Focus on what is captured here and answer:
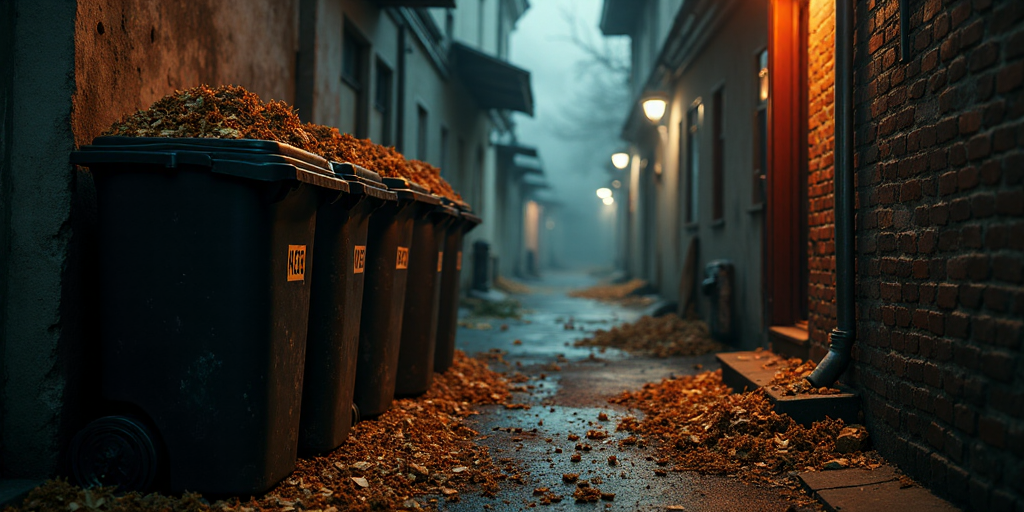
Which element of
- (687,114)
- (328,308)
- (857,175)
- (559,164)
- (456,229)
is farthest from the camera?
(559,164)

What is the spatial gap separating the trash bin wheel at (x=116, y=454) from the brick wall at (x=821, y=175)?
359 cm

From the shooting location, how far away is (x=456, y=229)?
21.1 feet

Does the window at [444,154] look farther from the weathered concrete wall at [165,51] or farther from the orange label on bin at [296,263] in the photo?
the orange label on bin at [296,263]

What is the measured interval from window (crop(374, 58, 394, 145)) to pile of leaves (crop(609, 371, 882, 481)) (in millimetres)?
6552

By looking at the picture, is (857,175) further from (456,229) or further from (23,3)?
(23,3)

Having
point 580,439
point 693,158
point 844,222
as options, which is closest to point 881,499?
point 844,222

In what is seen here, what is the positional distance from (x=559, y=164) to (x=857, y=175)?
89.6 meters

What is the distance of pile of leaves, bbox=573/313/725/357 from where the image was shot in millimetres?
8305

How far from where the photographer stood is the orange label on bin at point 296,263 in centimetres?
330

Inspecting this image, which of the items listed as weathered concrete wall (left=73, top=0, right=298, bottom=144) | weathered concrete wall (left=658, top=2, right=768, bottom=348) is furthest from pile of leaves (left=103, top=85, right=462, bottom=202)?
weathered concrete wall (left=658, top=2, right=768, bottom=348)

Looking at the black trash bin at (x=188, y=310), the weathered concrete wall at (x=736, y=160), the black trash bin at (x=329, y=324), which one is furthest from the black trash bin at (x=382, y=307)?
the weathered concrete wall at (x=736, y=160)

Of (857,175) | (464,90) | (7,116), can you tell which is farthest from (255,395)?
(464,90)

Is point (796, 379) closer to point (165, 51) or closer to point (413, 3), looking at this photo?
point (165, 51)

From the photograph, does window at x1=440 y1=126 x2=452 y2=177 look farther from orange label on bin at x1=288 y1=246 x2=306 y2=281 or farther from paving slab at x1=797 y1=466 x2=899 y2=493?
paving slab at x1=797 y1=466 x2=899 y2=493
